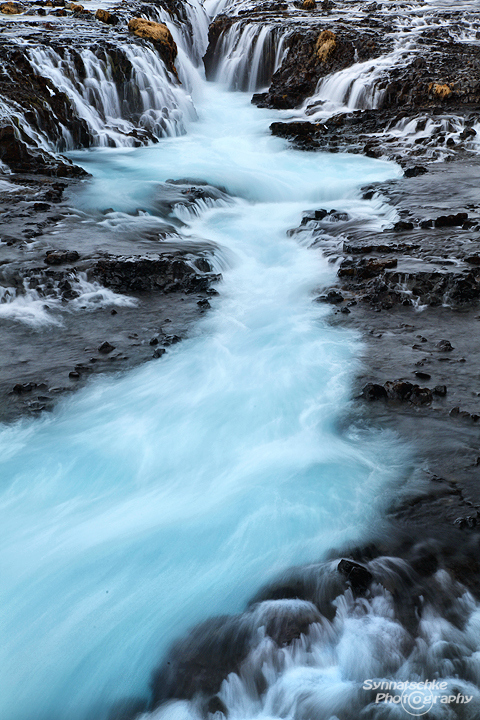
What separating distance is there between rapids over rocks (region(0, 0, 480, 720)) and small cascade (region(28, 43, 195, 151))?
19.4 inches

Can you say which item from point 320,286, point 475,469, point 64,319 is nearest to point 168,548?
point 475,469

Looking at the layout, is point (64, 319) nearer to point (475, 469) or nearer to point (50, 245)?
point (50, 245)

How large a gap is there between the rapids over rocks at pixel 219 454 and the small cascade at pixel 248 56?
936 cm

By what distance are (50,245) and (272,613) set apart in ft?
24.4

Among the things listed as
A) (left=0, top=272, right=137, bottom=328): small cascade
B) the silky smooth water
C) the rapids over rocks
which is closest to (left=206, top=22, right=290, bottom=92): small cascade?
the rapids over rocks

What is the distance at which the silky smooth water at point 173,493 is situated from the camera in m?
3.81

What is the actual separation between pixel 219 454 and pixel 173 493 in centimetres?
68

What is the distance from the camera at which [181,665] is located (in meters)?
3.62

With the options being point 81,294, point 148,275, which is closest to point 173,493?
point 81,294

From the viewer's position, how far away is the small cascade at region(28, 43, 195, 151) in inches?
620
